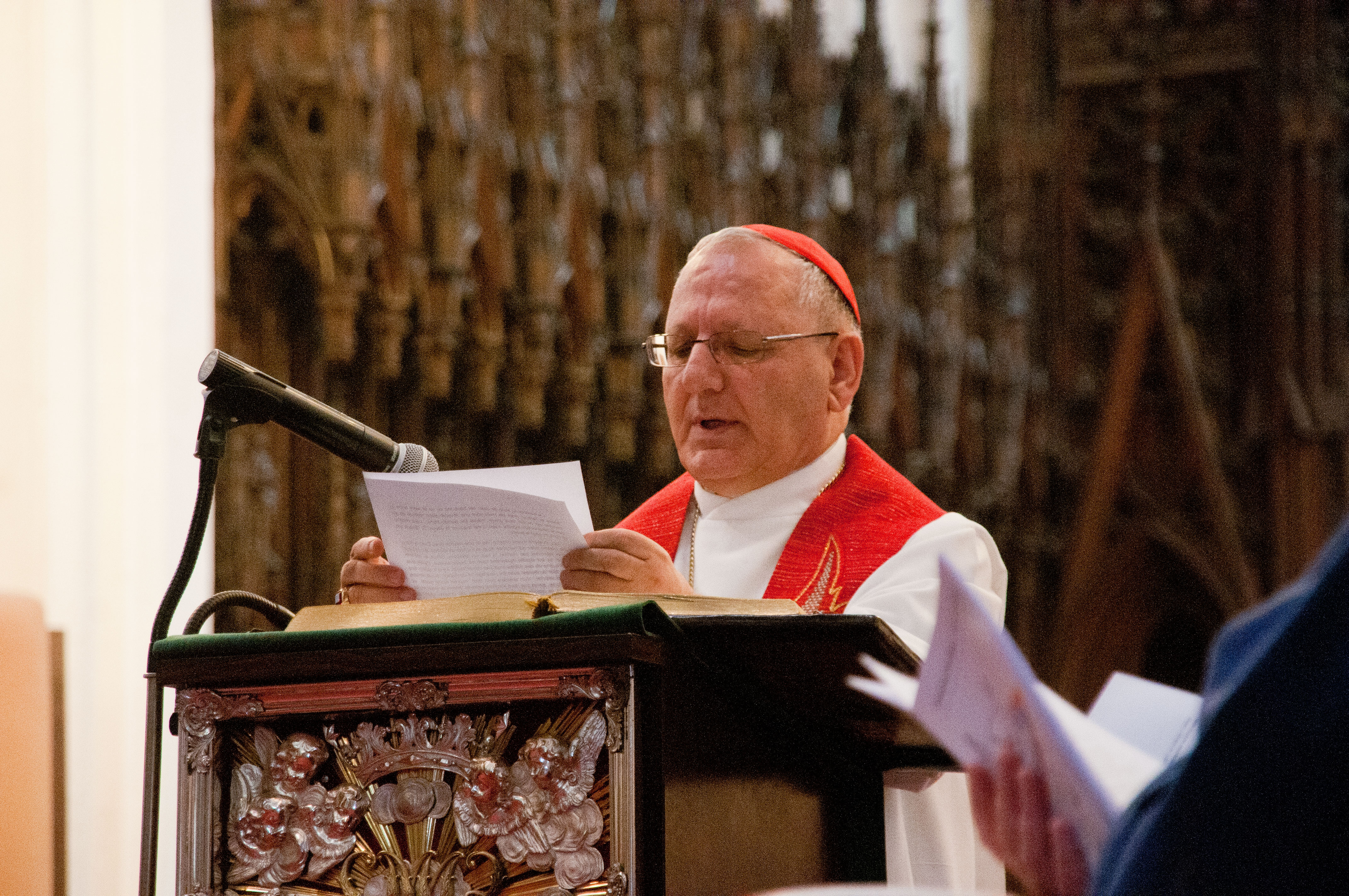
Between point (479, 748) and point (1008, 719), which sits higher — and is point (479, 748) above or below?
below

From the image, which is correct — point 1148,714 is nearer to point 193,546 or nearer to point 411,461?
point 411,461

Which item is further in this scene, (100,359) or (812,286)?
(100,359)

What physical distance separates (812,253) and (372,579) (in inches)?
49.4

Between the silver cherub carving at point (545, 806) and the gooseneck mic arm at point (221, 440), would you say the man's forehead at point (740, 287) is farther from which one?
the silver cherub carving at point (545, 806)

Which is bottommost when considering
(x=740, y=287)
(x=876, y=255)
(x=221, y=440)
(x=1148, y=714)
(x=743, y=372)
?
(x=1148, y=714)

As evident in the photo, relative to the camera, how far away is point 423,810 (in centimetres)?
180

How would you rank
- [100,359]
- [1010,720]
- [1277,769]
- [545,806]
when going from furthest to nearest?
1. [100,359]
2. [545,806]
3. [1010,720]
4. [1277,769]

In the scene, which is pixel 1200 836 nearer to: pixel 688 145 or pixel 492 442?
pixel 492 442

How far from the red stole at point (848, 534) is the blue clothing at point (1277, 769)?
185 cm

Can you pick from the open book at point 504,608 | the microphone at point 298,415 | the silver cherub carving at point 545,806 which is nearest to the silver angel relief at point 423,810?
the silver cherub carving at point 545,806

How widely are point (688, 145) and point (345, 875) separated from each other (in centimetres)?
523

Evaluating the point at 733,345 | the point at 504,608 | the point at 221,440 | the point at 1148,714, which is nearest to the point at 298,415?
the point at 221,440

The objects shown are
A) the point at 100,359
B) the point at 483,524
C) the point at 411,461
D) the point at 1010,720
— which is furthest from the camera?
the point at 100,359

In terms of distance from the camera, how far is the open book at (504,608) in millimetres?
1841
